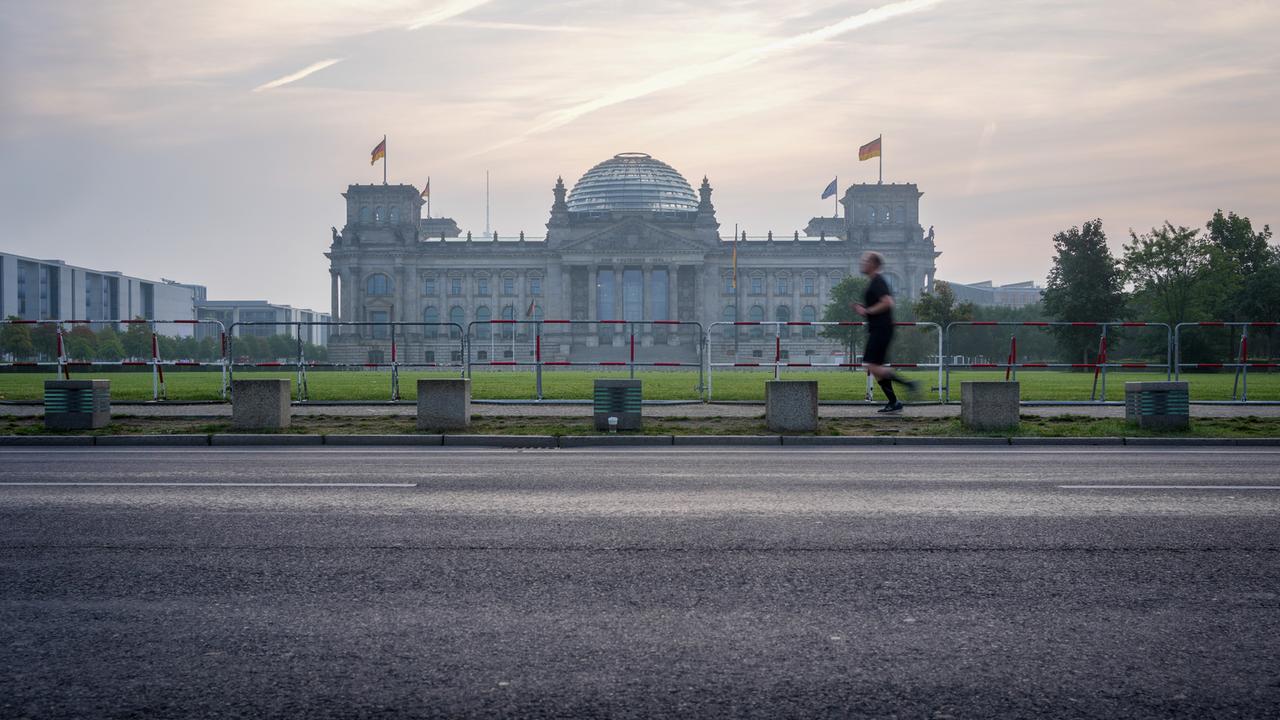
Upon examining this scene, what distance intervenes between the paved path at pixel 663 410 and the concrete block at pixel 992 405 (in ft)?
8.32

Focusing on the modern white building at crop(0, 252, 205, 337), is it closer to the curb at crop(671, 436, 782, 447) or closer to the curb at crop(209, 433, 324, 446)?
the curb at crop(209, 433, 324, 446)

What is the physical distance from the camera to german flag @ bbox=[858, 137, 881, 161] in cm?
10138

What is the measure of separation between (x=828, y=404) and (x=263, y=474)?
545 inches

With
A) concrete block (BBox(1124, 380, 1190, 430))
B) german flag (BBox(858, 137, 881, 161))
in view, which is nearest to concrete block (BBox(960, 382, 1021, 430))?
concrete block (BBox(1124, 380, 1190, 430))

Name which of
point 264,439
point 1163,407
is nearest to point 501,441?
point 264,439

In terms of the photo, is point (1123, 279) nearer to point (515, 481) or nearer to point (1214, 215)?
point (1214, 215)

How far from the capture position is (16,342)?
87.7ft

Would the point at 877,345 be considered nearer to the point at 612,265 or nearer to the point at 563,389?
the point at 563,389

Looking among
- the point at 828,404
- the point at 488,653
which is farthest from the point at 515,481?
the point at 828,404

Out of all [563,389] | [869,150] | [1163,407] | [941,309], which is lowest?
[563,389]

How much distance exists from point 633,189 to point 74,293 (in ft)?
253

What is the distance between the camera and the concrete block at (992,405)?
627 inches

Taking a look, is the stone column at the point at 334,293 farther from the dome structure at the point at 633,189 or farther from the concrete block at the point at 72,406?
the concrete block at the point at 72,406

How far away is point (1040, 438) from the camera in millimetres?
15023
